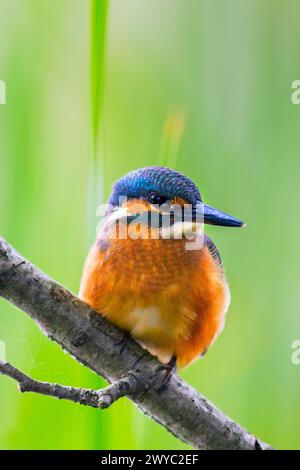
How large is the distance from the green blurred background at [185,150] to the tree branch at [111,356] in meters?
0.04

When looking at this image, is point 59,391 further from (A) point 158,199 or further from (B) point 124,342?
(A) point 158,199

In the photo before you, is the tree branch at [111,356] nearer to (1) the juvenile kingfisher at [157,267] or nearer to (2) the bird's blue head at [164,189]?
(1) the juvenile kingfisher at [157,267]

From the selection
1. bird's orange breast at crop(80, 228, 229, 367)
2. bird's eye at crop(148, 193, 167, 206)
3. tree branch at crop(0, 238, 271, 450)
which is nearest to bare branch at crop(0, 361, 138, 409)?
tree branch at crop(0, 238, 271, 450)

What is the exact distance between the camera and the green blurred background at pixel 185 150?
890 millimetres

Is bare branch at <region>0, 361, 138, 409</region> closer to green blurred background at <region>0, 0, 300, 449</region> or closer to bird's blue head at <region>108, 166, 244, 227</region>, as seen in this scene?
green blurred background at <region>0, 0, 300, 449</region>

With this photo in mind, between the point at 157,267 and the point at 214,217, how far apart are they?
4.4 inches

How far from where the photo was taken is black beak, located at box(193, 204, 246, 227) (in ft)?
2.60

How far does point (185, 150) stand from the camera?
1.19 meters

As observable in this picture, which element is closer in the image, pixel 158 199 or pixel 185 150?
pixel 158 199

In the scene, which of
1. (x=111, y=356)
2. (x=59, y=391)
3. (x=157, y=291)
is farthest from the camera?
(x=157, y=291)

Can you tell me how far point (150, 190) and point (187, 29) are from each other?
0.60 meters

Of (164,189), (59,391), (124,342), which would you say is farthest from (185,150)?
(59,391)

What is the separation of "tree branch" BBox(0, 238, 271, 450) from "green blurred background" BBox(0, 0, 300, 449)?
35 millimetres
